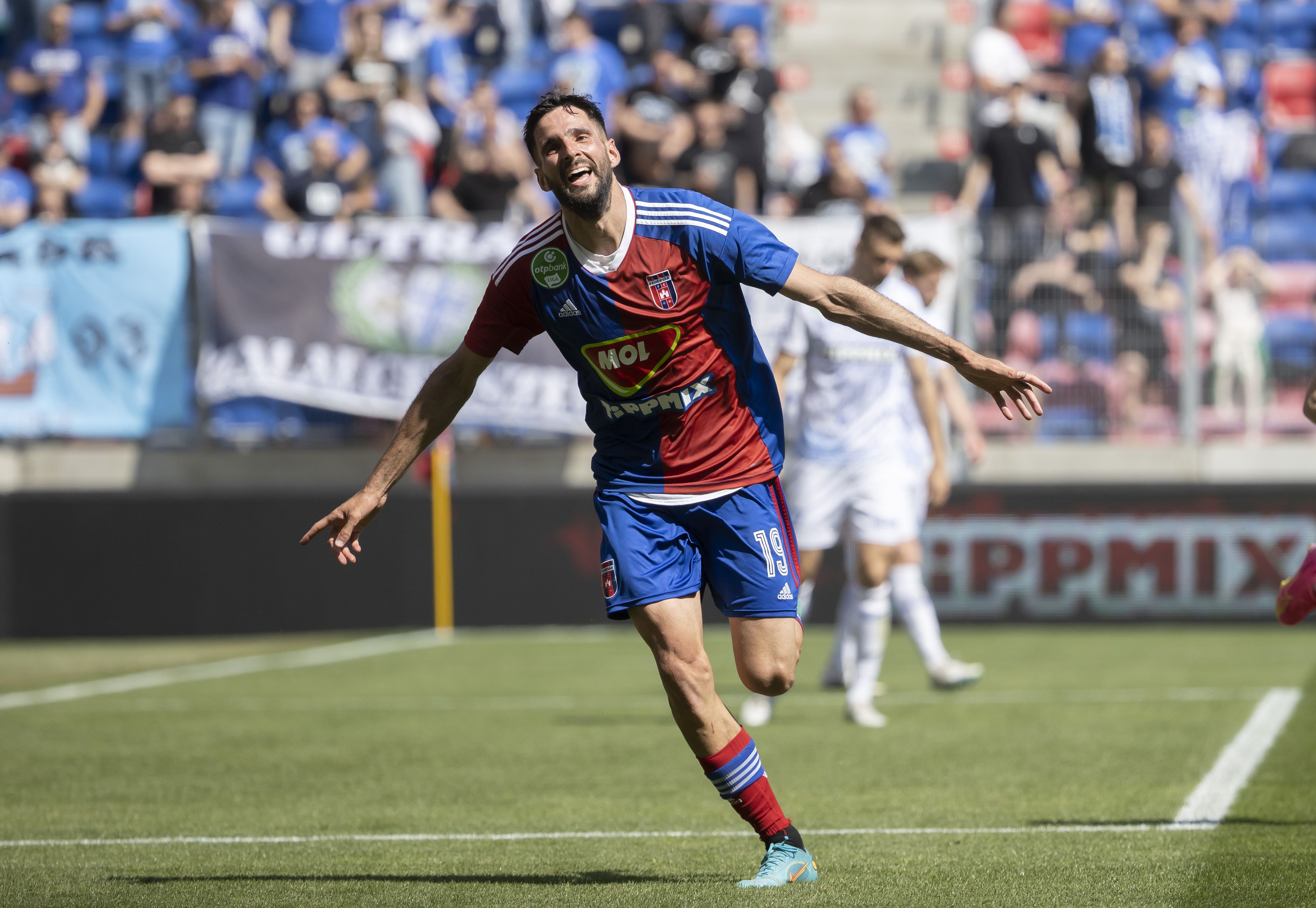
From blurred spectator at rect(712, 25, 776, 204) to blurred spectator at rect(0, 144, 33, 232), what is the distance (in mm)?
6499

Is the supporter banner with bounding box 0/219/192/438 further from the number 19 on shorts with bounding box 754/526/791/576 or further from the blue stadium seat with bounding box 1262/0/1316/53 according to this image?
the blue stadium seat with bounding box 1262/0/1316/53

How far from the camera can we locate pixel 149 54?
61.3ft

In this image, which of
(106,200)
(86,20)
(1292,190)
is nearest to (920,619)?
(1292,190)

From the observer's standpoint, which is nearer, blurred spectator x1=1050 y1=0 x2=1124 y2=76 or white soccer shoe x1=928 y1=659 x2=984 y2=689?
white soccer shoe x1=928 y1=659 x2=984 y2=689

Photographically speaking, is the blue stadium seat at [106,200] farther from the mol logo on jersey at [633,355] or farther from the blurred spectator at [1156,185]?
the mol logo on jersey at [633,355]

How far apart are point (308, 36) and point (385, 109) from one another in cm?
250

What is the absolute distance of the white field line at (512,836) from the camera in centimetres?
612

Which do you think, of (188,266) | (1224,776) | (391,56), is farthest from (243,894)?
(391,56)

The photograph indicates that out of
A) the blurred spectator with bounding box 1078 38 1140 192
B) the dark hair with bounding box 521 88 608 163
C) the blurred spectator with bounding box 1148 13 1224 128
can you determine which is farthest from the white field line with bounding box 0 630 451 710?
the blurred spectator with bounding box 1148 13 1224 128

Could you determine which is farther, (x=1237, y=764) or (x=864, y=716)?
(x=864, y=716)

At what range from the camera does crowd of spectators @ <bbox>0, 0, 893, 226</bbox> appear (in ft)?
53.7

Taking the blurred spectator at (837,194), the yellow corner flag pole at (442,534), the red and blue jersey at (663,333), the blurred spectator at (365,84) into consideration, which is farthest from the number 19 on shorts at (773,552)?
the blurred spectator at (365,84)

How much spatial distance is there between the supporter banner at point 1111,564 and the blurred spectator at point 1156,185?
8.13ft

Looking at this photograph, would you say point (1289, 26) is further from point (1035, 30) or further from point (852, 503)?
point (852, 503)
